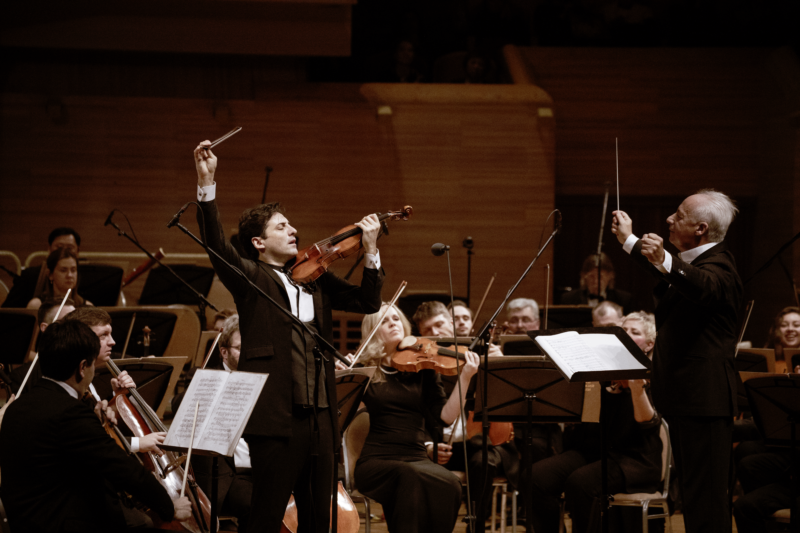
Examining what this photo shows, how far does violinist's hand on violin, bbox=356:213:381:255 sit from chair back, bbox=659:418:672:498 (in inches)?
69.7

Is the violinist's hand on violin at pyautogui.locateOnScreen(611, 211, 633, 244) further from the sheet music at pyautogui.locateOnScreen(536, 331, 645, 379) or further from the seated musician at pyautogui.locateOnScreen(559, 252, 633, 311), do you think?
the seated musician at pyautogui.locateOnScreen(559, 252, 633, 311)

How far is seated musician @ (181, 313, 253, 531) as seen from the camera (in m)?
3.40

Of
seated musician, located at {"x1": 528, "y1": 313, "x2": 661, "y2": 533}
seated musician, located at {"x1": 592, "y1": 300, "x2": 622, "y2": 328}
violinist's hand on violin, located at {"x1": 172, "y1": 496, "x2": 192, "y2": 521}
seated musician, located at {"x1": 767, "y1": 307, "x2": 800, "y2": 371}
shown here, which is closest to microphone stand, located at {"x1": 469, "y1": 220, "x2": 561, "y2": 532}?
seated musician, located at {"x1": 528, "y1": 313, "x2": 661, "y2": 533}

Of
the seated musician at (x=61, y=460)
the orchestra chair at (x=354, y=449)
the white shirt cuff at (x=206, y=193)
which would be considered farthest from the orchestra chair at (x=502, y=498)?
the white shirt cuff at (x=206, y=193)

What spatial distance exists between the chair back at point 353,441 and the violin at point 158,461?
30.4 inches

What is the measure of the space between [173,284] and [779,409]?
158 inches

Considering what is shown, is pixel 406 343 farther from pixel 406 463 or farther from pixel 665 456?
pixel 665 456

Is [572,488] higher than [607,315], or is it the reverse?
[607,315]

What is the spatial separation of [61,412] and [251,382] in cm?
54

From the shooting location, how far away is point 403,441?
364 cm

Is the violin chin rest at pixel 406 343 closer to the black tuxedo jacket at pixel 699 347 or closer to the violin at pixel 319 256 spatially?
the violin at pixel 319 256

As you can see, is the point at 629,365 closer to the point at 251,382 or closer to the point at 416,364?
the point at 416,364

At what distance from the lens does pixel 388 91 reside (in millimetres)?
7676

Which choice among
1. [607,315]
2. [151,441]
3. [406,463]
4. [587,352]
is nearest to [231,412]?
[151,441]
